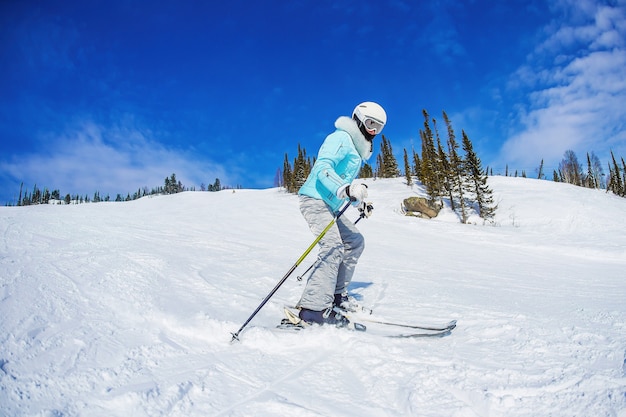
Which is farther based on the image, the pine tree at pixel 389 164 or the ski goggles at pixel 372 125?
the pine tree at pixel 389 164

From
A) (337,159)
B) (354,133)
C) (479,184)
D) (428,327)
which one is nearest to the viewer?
(428,327)

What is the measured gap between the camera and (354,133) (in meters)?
3.78

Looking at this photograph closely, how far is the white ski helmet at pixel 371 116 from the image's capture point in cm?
381

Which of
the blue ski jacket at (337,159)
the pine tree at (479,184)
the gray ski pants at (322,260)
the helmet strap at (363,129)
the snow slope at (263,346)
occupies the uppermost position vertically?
the pine tree at (479,184)

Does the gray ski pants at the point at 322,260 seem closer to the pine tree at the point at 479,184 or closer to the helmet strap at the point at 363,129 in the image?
the helmet strap at the point at 363,129

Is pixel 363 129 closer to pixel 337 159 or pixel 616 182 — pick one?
pixel 337 159

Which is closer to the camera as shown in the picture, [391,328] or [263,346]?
[263,346]

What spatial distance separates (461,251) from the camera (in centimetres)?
1070

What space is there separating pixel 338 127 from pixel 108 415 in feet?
10.7

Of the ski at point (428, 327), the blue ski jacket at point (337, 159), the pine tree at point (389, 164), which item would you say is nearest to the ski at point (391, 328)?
the ski at point (428, 327)

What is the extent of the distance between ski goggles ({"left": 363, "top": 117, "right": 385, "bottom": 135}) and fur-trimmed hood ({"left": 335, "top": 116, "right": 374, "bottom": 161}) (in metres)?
0.11

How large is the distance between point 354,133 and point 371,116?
0.29 m

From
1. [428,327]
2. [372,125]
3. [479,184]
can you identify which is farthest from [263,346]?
[479,184]

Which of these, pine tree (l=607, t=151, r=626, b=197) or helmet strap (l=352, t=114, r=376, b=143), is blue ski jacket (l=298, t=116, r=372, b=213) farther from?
pine tree (l=607, t=151, r=626, b=197)
